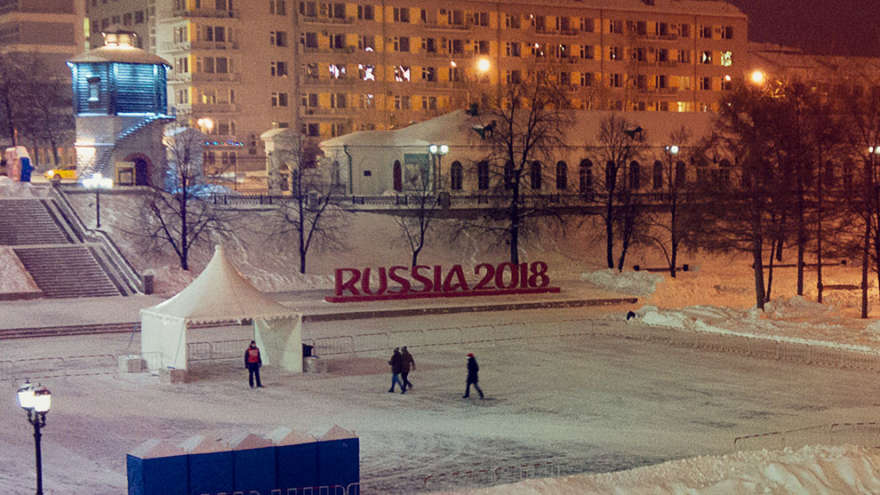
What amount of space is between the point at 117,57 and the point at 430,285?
2940 centimetres

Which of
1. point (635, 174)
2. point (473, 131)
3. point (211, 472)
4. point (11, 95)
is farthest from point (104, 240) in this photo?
point (11, 95)

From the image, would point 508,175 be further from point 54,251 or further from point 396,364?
point 396,364

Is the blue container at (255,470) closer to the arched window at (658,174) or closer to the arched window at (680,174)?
the arched window at (680,174)

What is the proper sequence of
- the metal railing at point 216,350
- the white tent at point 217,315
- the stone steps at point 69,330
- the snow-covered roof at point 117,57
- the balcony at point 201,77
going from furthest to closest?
the balcony at point 201,77
the snow-covered roof at point 117,57
the stone steps at point 69,330
the metal railing at point 216,350
the white tent at point 217,315

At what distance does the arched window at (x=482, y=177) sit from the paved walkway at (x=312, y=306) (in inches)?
729

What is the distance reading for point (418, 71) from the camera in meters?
112

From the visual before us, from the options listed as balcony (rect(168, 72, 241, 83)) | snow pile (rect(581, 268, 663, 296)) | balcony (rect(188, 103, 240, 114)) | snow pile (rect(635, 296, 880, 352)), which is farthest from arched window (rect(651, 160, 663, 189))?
balcony (rect(168, 72, 241, 83))

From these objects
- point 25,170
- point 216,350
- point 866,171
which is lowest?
point 216,350

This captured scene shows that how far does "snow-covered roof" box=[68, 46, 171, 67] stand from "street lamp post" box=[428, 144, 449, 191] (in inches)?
718

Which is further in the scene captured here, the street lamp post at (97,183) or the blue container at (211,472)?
the street lamp post at (97,183)

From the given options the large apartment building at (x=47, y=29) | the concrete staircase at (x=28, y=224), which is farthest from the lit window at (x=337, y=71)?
the concrete staircase at (x=28, y=224)

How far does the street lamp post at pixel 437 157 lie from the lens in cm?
6383

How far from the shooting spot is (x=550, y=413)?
29156 mm

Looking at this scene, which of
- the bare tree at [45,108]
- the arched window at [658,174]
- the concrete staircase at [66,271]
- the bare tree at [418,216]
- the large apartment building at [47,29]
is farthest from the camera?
the large apartment building at [47,29]
